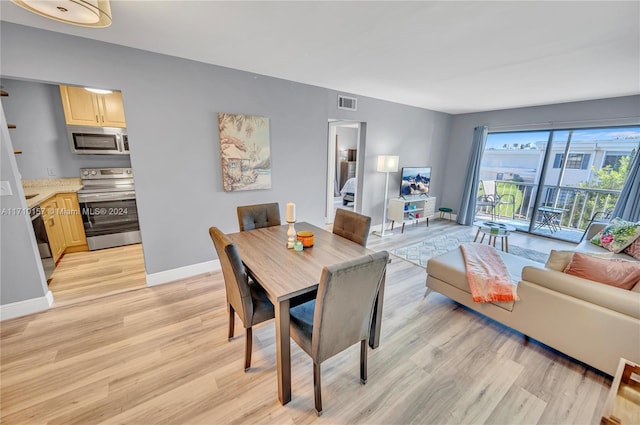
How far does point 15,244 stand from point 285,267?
99.8 inches

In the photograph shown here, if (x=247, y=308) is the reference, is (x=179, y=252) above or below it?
below

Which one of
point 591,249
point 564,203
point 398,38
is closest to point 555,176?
point 564,203

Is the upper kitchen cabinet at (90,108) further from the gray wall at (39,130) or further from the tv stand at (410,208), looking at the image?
the tv stand at (410,208)

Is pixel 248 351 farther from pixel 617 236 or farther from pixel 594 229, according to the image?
pixel 594 229

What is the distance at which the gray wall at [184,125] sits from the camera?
7.02 feet

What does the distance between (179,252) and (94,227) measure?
1.75m

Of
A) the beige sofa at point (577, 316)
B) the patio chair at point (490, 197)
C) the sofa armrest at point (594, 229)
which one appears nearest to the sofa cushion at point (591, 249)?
the sofa armrest at point (594, 229)

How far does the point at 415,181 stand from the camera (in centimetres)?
532

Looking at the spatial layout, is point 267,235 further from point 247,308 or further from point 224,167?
point 224,167

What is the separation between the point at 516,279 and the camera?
2.40 metres

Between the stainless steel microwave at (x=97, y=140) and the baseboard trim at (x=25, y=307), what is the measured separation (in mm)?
2113

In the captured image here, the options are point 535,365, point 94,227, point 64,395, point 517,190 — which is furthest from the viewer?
point 517,190

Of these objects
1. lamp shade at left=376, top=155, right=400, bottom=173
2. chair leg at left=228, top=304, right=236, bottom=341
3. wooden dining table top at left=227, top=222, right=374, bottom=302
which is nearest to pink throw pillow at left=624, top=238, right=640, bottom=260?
lamp shade at left=376, top=155, right=400, bottom=173

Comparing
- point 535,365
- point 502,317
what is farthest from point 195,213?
point 535,365
